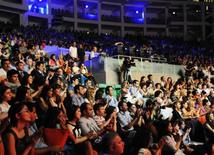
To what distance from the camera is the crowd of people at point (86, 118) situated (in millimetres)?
5262

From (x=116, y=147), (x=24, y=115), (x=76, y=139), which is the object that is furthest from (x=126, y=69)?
(x=116, y=147)

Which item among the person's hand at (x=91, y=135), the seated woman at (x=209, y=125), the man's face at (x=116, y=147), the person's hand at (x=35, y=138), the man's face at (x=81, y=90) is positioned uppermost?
the man's face at (x=81, y=90)

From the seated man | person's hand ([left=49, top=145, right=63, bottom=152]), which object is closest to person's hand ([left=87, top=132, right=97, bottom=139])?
the seated man

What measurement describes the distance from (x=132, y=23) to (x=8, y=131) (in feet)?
149

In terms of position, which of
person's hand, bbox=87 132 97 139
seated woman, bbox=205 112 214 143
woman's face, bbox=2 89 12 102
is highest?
woman's face, bbox=2 89 12 102

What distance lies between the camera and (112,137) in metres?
4.97

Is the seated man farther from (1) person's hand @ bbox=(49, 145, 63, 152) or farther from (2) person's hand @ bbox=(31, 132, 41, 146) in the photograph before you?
(2) person's hand @ bbox=(31, 132, 41, 146)

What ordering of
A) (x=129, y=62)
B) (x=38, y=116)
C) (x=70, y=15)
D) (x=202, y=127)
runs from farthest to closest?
(x=70, y=15) < (x=129, y=62) < (x=202, y=127) < (x=38, y=116)

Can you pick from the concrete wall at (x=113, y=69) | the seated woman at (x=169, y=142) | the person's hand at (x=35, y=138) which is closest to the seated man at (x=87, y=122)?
the seated woman at (x=169, y=142)

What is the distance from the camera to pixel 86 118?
7.20 metres

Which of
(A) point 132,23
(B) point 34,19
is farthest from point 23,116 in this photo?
(A) point 132,23

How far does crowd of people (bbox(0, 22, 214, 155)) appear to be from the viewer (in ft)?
17.3

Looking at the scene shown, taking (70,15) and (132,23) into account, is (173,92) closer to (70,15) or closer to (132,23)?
(70,15)

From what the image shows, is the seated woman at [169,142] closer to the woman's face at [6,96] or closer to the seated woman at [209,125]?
the seated woman at [209,125]
